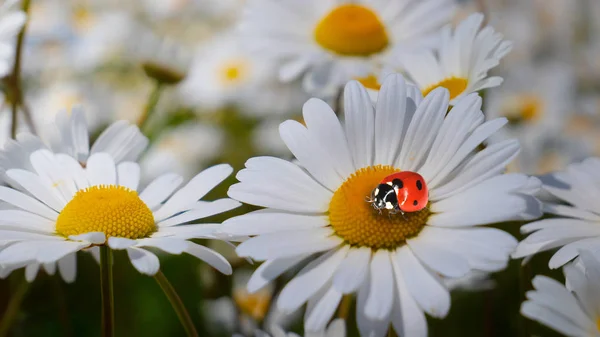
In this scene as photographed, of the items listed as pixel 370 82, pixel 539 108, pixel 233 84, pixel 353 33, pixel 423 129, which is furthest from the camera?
pixel 233 84

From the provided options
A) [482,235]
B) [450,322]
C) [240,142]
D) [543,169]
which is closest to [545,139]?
[543,169]

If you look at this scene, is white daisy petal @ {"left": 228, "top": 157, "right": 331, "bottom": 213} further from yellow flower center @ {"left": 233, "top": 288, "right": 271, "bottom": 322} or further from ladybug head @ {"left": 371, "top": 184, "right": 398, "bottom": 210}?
yellow flower center @ {"left": 233, "top": 288, "right": 271, "bottom": 322}

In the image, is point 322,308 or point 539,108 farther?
point 539,108

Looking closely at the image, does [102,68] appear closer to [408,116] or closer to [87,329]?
[87,329]

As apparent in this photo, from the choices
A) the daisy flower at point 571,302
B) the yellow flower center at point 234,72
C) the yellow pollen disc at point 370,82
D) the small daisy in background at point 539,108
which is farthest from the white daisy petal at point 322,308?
the yellow flower center at point 234,72

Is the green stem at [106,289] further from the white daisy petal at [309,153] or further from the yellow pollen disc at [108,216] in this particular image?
the white daisy petal at [309,153]

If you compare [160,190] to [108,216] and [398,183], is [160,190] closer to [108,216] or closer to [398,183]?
[108,216]

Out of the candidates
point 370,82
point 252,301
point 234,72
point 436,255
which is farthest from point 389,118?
point 234,72
